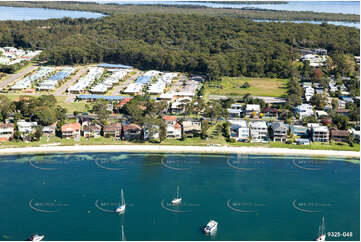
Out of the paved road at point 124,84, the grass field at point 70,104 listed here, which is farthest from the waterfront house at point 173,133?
the paved road at point 124,84

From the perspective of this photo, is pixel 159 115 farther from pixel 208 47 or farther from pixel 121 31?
pixel 121 31

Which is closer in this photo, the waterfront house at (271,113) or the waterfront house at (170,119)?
the waterfront house at (170,119)

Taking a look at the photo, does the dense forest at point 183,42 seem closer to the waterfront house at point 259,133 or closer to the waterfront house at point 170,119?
the waterfront house at point 170,119

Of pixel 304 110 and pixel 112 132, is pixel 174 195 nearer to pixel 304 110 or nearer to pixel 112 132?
pixel 112 132

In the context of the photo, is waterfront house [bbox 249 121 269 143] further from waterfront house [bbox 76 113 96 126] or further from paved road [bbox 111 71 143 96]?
paved road [bbox 111 71 143 96]

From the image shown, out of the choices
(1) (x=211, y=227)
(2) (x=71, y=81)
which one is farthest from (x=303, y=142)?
(2) (x=71, y=81)

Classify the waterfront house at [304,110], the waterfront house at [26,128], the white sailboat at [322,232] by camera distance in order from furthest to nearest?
the waterfront house at [304,110] → the waterfront house at [26,128] → the white sailboat at [322,232]
